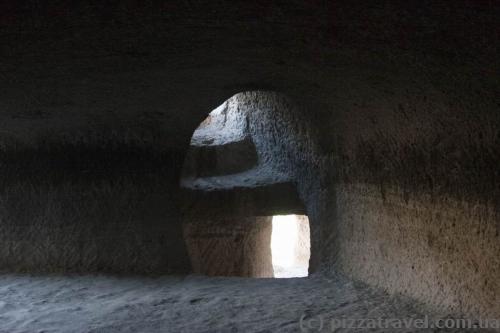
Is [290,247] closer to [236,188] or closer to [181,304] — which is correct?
[236,188]

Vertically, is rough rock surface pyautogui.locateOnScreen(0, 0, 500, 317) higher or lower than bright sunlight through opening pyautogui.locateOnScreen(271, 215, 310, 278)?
higher

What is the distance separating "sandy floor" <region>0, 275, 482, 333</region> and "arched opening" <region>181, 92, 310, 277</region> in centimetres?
111

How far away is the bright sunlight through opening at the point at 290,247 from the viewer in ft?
35.0

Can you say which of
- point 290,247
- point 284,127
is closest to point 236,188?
point 284,127

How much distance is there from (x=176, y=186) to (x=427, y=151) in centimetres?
269

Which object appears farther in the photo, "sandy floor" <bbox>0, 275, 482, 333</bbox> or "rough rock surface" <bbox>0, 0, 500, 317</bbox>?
"sandy floor" <bbox>0, 275, 482, 333</bbox>

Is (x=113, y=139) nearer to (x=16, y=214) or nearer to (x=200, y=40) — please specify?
(x=16, y=214)

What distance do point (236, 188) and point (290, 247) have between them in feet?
27.2

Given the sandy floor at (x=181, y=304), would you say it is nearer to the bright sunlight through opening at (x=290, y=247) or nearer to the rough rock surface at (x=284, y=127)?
the rough rock surface at (x=284, y=127)

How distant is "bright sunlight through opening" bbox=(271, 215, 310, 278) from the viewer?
10.7 meters

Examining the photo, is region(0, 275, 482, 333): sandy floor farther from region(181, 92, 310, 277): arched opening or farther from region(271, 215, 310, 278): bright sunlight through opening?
region(271, 215, 310, 278): bright sunlight through opening

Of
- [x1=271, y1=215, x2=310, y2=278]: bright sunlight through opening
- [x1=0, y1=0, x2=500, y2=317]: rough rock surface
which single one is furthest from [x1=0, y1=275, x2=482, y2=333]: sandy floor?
[x1=271, y1=215, x2=310, y2=278]: bright sunlight through opening

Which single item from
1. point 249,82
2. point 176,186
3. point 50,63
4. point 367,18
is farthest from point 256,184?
point 367,18

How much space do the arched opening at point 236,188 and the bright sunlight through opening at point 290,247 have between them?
10.9ft
